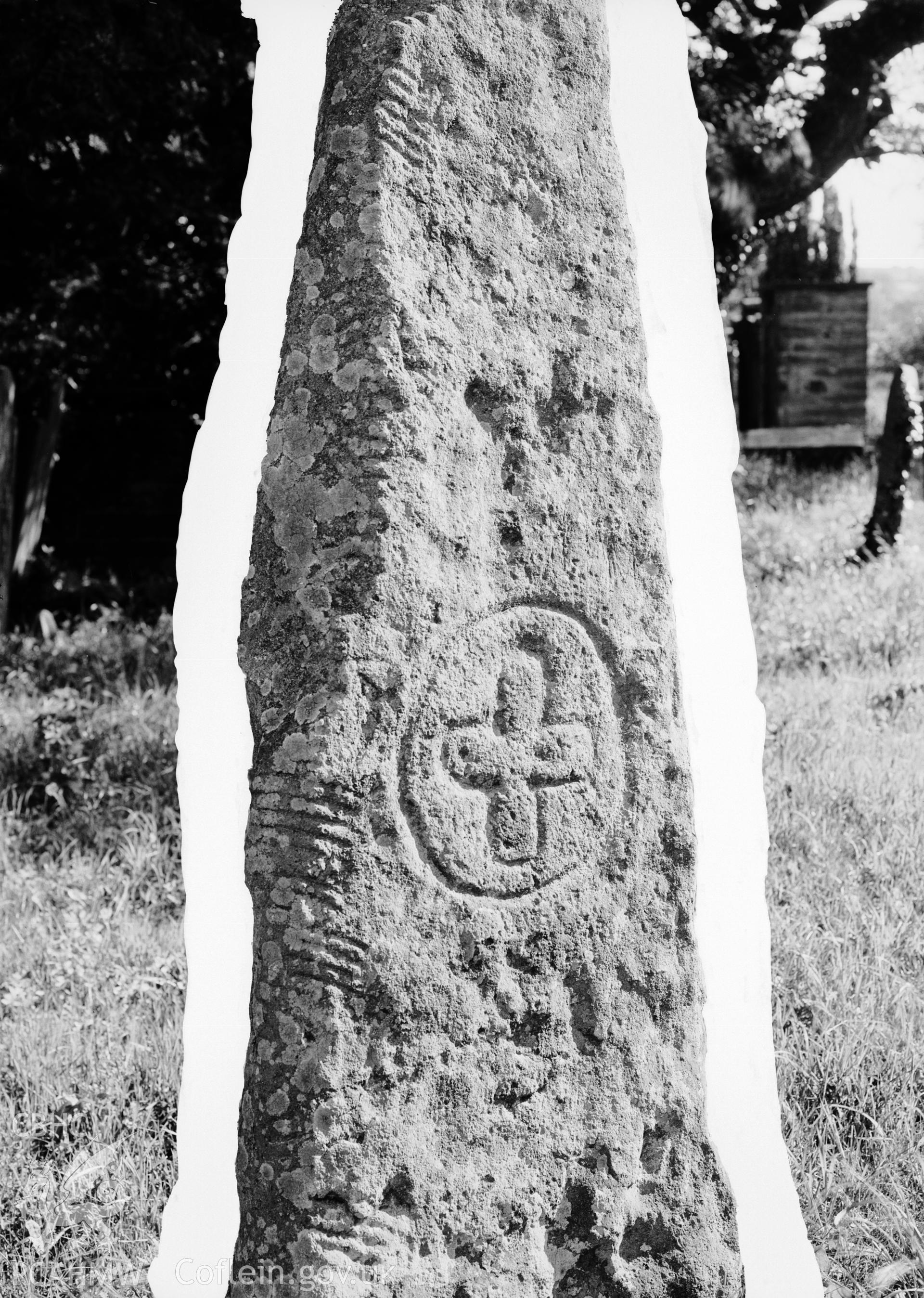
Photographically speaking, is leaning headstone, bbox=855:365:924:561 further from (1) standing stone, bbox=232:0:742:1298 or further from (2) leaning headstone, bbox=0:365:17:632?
(1) standing stone, bbox=232:0:742:1298

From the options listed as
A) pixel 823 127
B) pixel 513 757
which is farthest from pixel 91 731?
pixel 823 127

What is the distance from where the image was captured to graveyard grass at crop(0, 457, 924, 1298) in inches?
96.7

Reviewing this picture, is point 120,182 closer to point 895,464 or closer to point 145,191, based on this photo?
point 145,191

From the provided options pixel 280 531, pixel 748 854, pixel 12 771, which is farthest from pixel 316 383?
pixel 12 771

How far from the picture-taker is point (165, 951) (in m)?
3.37

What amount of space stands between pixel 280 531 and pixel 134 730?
3117 mm

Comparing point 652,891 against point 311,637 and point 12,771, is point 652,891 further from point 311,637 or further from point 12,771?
point 12,771

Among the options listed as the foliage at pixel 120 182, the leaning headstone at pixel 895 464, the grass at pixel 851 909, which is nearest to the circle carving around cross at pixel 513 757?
the grass at pixel 851 909

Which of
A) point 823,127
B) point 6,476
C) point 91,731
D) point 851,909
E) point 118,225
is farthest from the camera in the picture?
point 823,127

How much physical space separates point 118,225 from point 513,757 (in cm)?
592

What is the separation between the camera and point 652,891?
6.90 ft

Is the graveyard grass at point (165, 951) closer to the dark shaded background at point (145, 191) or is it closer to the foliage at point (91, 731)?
the foliage at point (91, 731)

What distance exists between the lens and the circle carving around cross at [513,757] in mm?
1894

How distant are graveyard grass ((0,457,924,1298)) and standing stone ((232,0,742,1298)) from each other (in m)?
0.67
